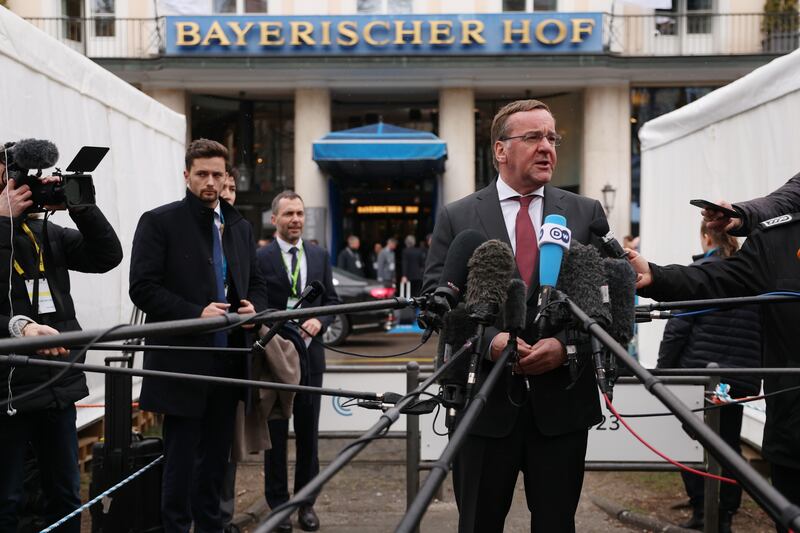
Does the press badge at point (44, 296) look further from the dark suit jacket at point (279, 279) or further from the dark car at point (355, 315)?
the dark car at point (355, 315)

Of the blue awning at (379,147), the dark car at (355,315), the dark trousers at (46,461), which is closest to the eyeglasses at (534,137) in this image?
the dark trousers at (46,461)

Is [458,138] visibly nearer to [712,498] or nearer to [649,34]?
[649,34]

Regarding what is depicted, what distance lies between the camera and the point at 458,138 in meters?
21.6

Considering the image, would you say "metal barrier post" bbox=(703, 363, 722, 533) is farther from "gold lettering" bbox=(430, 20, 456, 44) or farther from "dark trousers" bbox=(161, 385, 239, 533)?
"gold lettering" bbox=(430, 20, 456, 44)

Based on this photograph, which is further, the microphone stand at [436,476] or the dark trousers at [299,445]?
the dark trousers at [299,445]

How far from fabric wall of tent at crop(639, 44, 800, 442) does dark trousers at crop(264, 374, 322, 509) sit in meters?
3.67

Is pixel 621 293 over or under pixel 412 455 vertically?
over

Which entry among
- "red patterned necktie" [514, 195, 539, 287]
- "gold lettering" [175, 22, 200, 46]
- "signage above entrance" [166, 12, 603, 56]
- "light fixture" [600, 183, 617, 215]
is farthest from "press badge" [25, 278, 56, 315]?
"light fixture" [600, 183, 617, 215]

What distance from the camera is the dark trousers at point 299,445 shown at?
552cm

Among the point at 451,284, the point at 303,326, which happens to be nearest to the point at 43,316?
the point at 303,326

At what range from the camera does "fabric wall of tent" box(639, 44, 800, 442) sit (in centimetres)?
592

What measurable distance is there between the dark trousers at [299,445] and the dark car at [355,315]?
346 inches

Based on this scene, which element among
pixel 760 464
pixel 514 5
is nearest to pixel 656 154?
pixel 760 464

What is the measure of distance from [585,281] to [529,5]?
2093 cm
